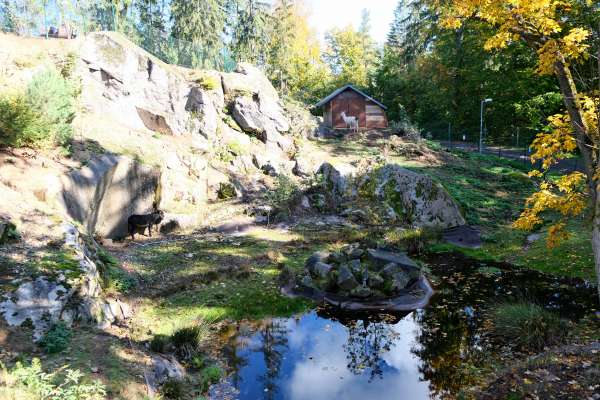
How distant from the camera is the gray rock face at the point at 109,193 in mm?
14961

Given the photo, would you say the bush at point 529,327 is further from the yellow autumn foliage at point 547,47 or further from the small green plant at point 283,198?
the small green plant at point 283,198

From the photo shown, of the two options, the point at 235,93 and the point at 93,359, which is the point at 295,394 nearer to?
the point at 93,359

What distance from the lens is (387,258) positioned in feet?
48.2

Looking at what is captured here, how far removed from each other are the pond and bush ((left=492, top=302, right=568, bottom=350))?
0.46 meters

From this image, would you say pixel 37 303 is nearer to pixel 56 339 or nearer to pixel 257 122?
pixel 56 339

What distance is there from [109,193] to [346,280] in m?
10.8

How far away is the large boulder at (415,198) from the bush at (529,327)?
11.3 meters

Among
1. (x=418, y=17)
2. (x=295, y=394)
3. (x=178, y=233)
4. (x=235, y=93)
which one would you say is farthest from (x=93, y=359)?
(x=418, y=17)

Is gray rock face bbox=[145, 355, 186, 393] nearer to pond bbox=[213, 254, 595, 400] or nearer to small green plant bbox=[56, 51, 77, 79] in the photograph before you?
pond bbox=[213, 254, 595, 400]

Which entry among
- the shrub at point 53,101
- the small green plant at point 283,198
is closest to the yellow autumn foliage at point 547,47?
the shrub at point 53,101

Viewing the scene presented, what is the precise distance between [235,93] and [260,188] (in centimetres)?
1160

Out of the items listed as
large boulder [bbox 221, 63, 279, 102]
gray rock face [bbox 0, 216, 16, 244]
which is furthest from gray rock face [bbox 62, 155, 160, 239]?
large boulder [bbox 221, 63, 279, 102]

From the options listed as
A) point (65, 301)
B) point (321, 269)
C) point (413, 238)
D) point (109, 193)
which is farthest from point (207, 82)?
point (65, 301)

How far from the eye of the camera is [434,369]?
31.8 feet
